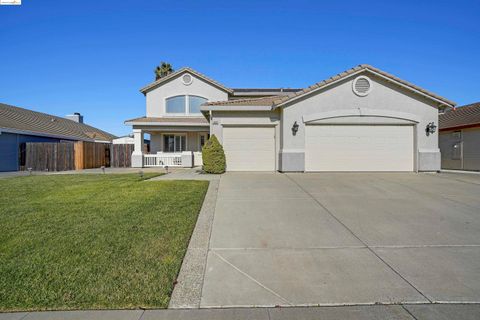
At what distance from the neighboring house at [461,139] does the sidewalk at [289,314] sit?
57.7 feet

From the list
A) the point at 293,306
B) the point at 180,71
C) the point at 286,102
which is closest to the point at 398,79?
the point at 286,102

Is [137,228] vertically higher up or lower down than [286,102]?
lower down

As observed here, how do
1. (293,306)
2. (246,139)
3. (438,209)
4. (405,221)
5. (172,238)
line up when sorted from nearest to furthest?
(293,306) → (172,238) → (405,221) → (438,209) → (246,139)

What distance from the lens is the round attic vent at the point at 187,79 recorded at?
19891 mm

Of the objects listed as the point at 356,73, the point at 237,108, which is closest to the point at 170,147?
the point at 237,108

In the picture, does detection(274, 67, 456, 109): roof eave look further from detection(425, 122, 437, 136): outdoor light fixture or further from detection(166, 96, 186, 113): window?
detection(166, 96, 186, 113): window

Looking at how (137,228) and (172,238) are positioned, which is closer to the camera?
(172,238)

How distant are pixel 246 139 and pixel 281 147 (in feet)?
6.07

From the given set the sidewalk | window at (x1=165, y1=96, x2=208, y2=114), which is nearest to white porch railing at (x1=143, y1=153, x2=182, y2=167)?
window at (x1=165, y1=96, x2=208, y2=114)

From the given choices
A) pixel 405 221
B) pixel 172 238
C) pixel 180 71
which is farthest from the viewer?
pixel 180 71

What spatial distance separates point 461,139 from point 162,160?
20.0 meters

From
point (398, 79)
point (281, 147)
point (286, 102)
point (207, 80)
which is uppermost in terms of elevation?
point (207, 80)

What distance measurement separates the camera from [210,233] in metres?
4.81

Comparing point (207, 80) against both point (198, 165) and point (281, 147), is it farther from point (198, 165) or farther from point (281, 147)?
point (281, 147)
